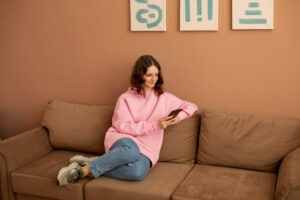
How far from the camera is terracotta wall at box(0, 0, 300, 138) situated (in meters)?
2.55

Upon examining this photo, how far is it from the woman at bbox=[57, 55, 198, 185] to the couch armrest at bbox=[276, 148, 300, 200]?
0.80 metres

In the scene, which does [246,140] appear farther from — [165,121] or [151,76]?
[151,76]

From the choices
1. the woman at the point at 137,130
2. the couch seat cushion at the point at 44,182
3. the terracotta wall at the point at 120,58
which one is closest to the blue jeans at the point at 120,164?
the woman at the point at 137,130

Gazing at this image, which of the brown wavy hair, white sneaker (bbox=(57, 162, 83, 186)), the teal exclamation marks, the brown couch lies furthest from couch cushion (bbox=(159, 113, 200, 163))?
the teal exclamation marks

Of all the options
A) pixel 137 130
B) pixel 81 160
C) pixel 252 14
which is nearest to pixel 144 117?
pixel 137 130

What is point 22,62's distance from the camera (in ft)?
11.1

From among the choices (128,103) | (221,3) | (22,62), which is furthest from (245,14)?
(22,62)

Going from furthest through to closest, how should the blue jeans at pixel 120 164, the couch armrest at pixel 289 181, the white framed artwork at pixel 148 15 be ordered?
the white framed artwork at pixel 148 15
the blue jeans at pixel 120 164
the couch armrest at pixel 289 181

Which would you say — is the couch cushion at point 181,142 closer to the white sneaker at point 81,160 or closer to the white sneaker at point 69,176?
the white sneaker at point 81,160

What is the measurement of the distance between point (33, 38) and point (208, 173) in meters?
2.09

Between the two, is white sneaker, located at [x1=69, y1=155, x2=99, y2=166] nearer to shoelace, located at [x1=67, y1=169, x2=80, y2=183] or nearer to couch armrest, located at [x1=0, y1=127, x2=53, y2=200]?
shoelace, located at [x1=67, y1=169, x2=80, y2=183]

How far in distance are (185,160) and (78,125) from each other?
0.94 meters

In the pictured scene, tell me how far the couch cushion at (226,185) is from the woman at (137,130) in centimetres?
33

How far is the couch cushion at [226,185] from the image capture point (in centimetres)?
→ 202
